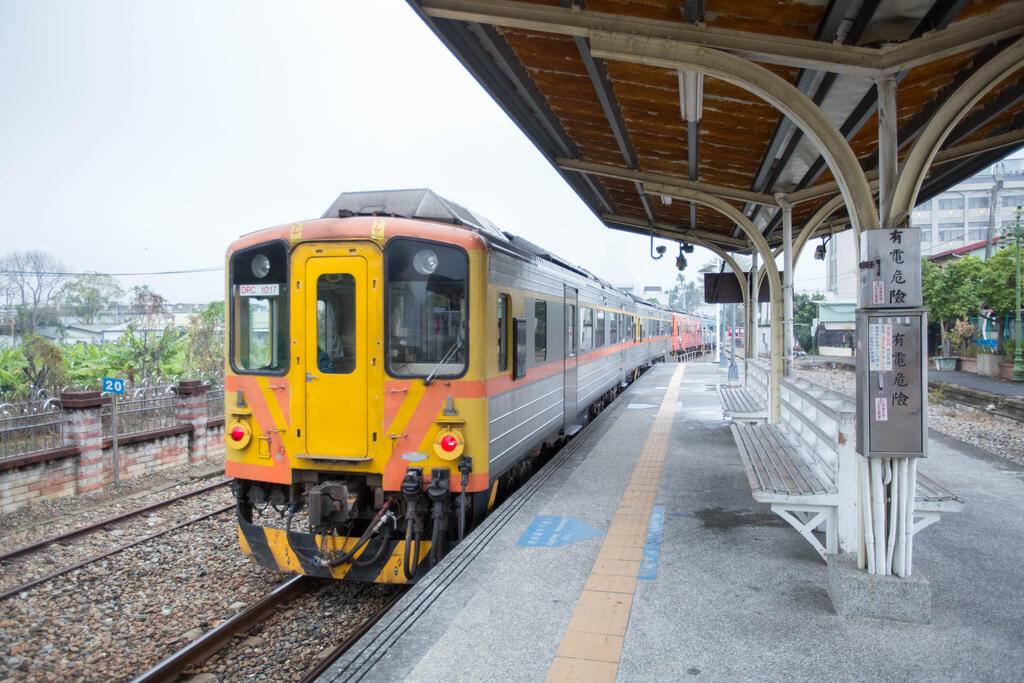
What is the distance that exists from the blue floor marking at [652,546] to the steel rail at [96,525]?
576 centimetres

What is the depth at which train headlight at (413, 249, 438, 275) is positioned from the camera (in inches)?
187

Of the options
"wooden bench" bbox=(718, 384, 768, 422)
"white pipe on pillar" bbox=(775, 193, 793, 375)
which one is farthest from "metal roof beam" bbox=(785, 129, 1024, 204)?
"wooden bench" bbox=(718, 384, 768, 422)

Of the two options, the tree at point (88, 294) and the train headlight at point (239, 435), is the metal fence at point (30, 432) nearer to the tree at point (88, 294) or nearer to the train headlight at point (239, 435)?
the train headlight at point (239, 435)

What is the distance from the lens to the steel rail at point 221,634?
388 cm

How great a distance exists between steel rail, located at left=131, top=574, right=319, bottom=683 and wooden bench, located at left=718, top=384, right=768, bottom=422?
18.9ft

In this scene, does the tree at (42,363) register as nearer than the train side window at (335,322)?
No

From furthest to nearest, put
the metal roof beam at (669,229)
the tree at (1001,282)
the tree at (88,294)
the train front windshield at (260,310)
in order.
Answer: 1. the tree at (88,294)
2. the tree at (1001,282)
3. the metal roof beam at (669,229)
4. the train front windshield at (260,310)

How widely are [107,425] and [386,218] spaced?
8.27 m

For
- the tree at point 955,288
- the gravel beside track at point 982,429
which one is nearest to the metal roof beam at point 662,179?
the gravel beside track at point 982,429

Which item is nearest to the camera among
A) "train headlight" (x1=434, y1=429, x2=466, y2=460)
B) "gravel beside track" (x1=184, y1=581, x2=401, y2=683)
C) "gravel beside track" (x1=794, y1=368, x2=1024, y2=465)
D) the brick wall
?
"gravel beside track" (x1=184, y1=581, x2=401, y2=683)

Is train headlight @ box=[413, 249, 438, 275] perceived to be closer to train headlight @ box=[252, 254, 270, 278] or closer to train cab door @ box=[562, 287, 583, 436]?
train headlight @ box=[252, 254, 270, 278]

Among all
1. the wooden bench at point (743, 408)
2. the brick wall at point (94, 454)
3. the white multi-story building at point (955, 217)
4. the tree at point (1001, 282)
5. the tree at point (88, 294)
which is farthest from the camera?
the white multi-story building at point (955, 217)

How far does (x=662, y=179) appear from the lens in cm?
734

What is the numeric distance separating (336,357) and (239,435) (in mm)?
981
